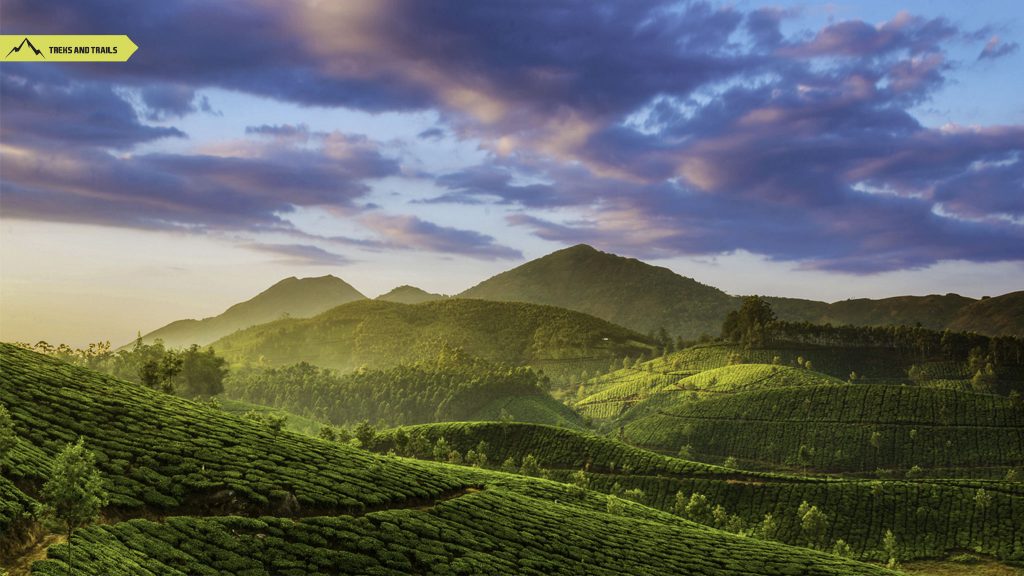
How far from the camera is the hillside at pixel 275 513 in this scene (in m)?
47.2

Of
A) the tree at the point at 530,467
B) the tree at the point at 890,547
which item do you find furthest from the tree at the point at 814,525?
the tree at the point at 530,467

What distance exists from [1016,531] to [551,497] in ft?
286

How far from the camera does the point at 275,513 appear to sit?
189ft

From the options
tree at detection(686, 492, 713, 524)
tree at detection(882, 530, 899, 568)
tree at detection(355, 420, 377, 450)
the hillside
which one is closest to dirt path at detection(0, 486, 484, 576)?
the hillside

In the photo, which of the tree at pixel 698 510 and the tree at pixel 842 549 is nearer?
the tree at pixel 842 549

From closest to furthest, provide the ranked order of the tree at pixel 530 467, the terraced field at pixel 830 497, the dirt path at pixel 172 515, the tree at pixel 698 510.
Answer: the dirt path at pixel 172 515, the terraced field at pixel 830 497, the tree at pixel 698 510, the tree at pixel 530 467

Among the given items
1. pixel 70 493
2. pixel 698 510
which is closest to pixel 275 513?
pixel 70 493

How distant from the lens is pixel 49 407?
2611 inches

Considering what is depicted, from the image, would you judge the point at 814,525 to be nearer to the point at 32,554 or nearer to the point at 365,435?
the point at 365,435

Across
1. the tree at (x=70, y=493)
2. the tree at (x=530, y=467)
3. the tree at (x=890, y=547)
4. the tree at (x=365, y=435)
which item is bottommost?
the tree at (x=890, y=547)

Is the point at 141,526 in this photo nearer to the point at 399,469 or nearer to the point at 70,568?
the point at 70,568

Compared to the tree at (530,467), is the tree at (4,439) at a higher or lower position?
higher

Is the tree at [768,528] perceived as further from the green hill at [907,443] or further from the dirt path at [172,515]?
the green hill at [907,443]

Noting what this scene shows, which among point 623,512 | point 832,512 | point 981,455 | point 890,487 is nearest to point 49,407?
point 623,512
